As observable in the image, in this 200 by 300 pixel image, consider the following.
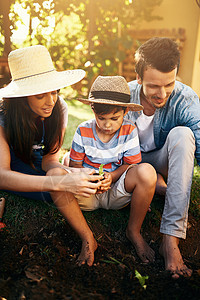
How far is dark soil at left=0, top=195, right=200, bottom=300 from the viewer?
1.46 meters

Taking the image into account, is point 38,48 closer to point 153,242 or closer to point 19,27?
point 153,242

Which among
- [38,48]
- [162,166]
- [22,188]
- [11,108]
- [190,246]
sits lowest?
[190,246]

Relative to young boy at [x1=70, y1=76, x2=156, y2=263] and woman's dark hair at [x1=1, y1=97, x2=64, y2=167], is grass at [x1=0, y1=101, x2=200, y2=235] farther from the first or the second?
woman's dark hair at [x1=1, y1=97, x2=64, y2=167]

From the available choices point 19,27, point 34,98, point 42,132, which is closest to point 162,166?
point 42,132

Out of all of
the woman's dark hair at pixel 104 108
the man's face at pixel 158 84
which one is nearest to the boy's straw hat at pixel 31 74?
the woman's dark hair at pixel 104 108

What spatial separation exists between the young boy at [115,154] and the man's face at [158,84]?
19cm

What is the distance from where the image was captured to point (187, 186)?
1.89m

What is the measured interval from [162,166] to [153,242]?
23.4 inches

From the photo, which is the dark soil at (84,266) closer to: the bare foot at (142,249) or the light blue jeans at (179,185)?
the bare foot at (142,249)

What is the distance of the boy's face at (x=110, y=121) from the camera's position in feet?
6.28

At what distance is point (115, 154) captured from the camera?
6.51 ft

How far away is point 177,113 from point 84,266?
1.25 m

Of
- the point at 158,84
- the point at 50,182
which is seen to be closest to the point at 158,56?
the point at 158,84

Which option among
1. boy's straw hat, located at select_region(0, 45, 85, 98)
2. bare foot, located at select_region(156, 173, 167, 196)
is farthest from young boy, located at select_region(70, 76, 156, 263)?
bare foot, located at select_region(156, 173, 167, 196)
